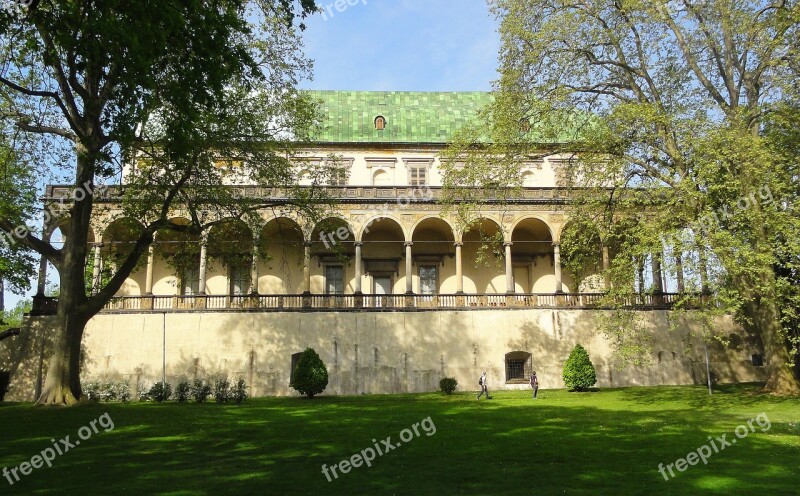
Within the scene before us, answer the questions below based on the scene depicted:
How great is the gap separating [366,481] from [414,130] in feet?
102

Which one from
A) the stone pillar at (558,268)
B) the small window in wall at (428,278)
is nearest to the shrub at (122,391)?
the small window in wall at (428,278)

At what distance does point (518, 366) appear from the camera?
32.5m

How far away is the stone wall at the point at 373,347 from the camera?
103 ft

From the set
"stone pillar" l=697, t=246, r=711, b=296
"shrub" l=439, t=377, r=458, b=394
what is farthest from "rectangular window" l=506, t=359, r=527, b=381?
"stone pillar" l=697, t=246, r=711, b=296

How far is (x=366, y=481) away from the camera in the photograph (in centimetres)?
1023

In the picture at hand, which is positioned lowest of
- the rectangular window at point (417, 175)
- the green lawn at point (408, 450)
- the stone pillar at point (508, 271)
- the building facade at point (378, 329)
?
Result: the green lawn at point (408, 450)

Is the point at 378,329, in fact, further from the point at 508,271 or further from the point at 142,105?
the point at 142,105

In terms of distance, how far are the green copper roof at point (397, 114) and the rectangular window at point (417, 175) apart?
1619 mm

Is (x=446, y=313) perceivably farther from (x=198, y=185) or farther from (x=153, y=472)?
(x=153, y=472)

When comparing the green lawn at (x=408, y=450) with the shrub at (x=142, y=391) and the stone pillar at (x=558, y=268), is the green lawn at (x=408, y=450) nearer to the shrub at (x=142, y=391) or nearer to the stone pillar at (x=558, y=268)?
the shrub at (x=142, y=391)

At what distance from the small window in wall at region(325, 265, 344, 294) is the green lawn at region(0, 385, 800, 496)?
16234mm

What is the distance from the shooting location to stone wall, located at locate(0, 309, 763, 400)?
31438 millimetres

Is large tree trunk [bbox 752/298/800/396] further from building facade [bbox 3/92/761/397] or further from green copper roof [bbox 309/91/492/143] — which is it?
green copper roof [bbox 309/91/492/143]

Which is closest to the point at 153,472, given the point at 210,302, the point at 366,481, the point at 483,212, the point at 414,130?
the point at 366,481
